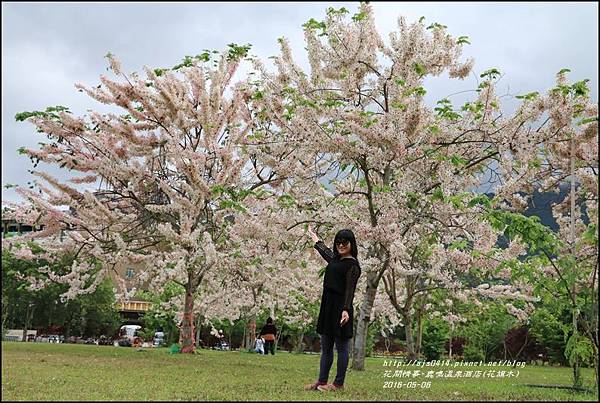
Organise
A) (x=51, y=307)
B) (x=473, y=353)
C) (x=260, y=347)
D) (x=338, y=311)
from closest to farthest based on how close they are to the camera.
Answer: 1. (x=338, y=311)
2. (x=260, y=347)
3. (x=473, y=353)
4. (x=51, y=307)

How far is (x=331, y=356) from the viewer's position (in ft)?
20.7

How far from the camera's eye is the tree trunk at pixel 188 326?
53.1 feet

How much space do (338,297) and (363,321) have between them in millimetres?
6531

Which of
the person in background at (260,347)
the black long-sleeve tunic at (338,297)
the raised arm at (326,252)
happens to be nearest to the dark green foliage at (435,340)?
the person in background at (260,347)

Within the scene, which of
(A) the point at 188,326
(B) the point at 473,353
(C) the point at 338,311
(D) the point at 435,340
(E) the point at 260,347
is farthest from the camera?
(D) the point at 435,340

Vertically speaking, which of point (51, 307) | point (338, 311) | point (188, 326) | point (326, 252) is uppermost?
point (326, 252)

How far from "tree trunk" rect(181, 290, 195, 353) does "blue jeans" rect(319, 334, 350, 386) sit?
1040 cm

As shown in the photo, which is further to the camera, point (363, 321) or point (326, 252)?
point (363, 321)

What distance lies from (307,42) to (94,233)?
7793 millimetres

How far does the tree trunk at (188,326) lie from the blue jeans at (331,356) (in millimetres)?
10398

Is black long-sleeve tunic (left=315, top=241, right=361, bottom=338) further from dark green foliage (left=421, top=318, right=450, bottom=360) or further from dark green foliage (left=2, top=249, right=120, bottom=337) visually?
dark green foliage (left=2, top=249, right=120, bottom=337)

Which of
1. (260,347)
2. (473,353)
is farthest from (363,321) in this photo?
(473,353)

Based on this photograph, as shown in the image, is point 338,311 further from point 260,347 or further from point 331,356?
point 260,347

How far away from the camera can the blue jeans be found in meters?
6.20
